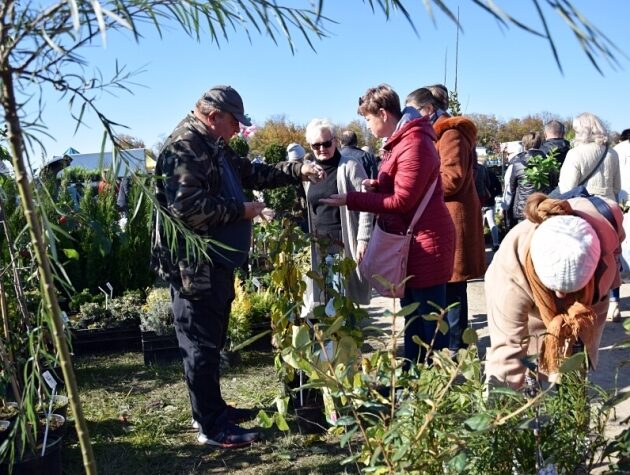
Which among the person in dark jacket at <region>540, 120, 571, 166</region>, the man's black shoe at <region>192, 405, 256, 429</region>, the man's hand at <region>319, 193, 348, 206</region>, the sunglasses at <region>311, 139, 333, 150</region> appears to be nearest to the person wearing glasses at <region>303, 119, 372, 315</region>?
the sunglasses at <region>311, 139, 333, 150</region>

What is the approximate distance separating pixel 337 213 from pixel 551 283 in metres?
2.17

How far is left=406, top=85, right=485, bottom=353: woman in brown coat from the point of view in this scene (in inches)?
133

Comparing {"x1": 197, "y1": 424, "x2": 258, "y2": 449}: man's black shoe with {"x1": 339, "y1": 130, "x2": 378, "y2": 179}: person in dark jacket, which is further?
{"x1": 339, "y1": 130, "x2": 378, "y2": 179}: person in dark jacket

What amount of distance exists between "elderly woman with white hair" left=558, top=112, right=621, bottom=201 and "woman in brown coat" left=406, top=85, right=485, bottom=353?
36.5 inches

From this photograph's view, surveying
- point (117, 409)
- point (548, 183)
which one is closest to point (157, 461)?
point (117, 409)

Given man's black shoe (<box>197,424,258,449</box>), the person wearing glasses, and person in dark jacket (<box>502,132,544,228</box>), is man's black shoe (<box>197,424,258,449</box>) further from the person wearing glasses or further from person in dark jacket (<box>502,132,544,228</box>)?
person in dark jacket (<box>502,132,544,228</box>)

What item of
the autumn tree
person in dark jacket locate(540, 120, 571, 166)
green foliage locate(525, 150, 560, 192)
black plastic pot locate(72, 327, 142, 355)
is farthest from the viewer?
the autumn tree

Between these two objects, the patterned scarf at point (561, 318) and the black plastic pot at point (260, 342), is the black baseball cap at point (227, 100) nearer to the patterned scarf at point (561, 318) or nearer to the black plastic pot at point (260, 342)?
the patterned scarf at point (561, 318)

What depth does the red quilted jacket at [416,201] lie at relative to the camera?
2.82 m

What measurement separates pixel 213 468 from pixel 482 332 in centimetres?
260

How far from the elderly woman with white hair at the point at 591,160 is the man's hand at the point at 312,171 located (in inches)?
79.0

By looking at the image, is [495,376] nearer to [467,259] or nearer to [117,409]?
[467,259]

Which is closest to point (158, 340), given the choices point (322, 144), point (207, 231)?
point (322, 144)

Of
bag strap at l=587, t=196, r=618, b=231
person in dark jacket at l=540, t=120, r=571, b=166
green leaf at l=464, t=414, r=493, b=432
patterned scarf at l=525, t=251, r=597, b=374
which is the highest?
person in dark jacket at l=540, t=120, r=571, b=166
